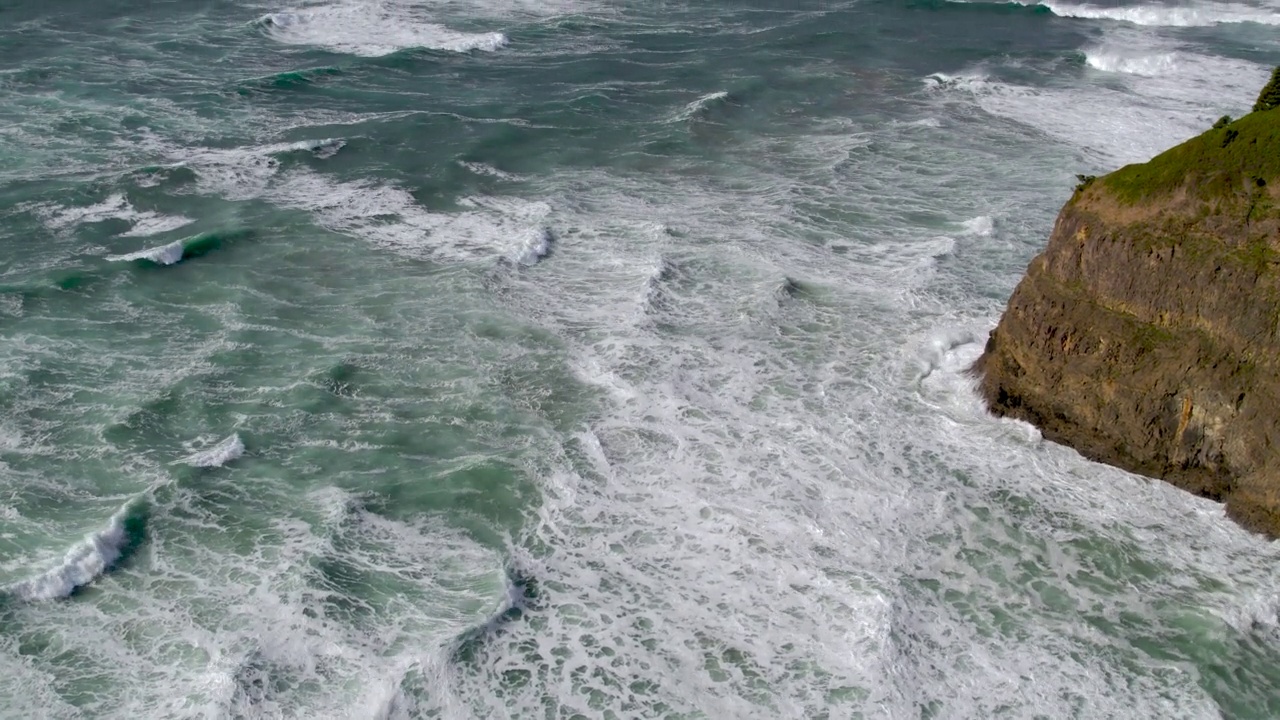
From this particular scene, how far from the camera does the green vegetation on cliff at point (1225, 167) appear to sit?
1784 cm

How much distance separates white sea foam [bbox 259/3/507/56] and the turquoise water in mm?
8749

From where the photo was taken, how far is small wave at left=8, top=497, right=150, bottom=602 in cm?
1636

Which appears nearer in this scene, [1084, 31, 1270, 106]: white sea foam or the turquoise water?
the turquoise water

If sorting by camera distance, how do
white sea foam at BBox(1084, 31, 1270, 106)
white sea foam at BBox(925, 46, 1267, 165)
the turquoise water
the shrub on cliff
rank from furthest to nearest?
1. white sea foam at BBox(1084, 31, 1270, 106)
2. white sea foam at BBox(925, 46, 1267, 165)
3. the shrub on cliff
4. the turquoise water

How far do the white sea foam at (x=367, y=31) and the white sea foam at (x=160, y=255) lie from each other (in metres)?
22.6

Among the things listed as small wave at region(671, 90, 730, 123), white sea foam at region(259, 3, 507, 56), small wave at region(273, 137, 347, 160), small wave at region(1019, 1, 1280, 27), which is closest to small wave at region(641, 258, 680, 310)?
small wave at region(671, 90, 730, 123)

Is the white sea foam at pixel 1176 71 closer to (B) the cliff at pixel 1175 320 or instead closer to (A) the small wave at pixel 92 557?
(B) the cliff at pixel 1175 320

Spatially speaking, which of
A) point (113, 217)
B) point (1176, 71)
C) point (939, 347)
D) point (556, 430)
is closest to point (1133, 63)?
point (1176, 71)

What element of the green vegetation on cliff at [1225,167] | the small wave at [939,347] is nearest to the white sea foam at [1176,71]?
the small wave at [939,347]

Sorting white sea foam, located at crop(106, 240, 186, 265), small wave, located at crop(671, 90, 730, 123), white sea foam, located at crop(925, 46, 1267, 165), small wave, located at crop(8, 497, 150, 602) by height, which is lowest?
small wave, located at crop(8, 497, 150, 602)

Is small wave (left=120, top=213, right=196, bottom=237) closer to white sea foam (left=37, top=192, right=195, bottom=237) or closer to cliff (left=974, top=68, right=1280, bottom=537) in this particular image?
white sea foam (left=37, top=192, right=195, bottom=237)

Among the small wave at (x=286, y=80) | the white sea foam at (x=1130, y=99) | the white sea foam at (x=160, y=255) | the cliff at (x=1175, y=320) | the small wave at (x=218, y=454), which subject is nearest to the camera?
the cliff at (x=1175, y=320)

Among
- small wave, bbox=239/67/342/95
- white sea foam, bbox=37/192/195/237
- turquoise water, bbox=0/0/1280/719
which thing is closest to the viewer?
turquoise water, bbox=0/0/1280/719

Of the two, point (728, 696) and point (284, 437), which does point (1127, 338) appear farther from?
point (284, 437)
